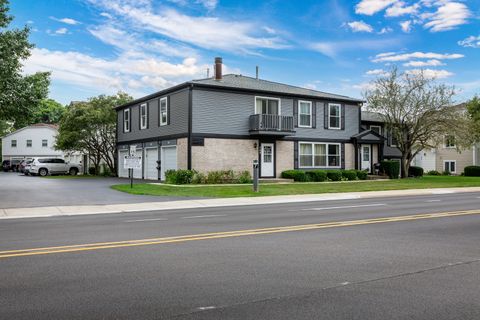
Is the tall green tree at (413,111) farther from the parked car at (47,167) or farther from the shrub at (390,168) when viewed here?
the parked car at (47,167)

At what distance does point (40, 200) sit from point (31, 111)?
210 inches

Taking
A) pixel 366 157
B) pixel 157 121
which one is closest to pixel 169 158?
pixel 157 121

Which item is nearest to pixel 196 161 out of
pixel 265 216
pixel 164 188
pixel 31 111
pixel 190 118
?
pixel 190 118

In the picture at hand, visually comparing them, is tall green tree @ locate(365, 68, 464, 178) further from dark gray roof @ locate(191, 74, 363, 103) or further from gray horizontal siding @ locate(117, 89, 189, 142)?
gray horizontal siding @ locate(117, 89, 189, 142)

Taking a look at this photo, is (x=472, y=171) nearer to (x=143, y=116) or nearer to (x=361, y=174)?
(x=361, y=174)

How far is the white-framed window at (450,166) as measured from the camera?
48441mm

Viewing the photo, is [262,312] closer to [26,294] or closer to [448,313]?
[448,313]

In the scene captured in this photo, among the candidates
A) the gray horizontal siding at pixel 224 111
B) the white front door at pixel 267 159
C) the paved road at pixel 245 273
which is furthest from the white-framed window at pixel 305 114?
the paved road at pixel 245 273

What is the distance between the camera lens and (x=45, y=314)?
461cm

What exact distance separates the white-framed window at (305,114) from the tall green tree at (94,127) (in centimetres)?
1697

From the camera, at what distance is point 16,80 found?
20.5 metres

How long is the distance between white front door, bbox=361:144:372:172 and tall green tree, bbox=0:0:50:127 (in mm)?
24280

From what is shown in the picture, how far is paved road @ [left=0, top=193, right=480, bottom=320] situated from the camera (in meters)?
4.79

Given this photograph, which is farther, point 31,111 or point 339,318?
point 31,111
